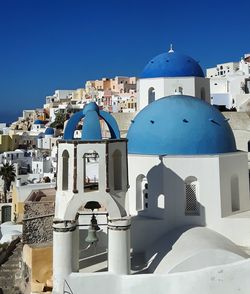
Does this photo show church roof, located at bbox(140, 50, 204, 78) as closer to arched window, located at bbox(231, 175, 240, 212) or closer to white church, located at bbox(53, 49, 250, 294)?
white church, located at bbox(53, 49, 250, 294)

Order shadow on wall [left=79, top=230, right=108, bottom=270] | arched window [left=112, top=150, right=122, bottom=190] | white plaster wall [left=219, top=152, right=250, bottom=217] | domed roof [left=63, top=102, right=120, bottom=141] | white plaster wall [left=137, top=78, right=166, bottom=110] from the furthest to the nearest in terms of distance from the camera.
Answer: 1. white plaster wall [left=137, top=78, right=166, bottom=110]
2. white plaster wall [left=219, top=152, right=250, bottom=217]
3. shadow on wall [left=79, top=230, right=108, bottom=270]
4. arched window [left=112, top=150, right=122, bottom=190]
5. domed roof [left=63, top=102, right=120, bottom=141]

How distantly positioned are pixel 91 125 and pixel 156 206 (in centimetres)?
280

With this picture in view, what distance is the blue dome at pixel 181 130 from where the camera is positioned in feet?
30.9

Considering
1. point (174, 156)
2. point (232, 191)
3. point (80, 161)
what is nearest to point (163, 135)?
point (174, 156)

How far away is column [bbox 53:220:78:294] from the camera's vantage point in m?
7.43

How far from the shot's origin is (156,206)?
9453 mm

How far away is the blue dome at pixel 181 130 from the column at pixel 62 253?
3.10m

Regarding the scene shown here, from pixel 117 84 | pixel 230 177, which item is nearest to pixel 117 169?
pixel 230 177

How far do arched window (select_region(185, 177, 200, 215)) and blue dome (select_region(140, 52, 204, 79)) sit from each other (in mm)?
7097

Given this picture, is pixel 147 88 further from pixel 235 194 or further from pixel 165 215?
pixel 165 215

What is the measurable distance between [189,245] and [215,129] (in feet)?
9.72

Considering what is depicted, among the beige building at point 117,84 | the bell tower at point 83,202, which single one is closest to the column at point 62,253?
the bell tower at point 83,202

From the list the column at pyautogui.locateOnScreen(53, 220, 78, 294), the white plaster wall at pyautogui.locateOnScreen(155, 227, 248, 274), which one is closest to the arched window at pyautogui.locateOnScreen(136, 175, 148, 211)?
the white plaster wall at pyautogui.locateOnScreen(155, 227, 248, 274)

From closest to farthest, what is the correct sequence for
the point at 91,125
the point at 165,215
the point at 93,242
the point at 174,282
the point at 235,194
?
1. the point at 174,282
2. the point at 91,125
3. the point at 93,242
4. the point at 165,215
5. the point at 235,194
